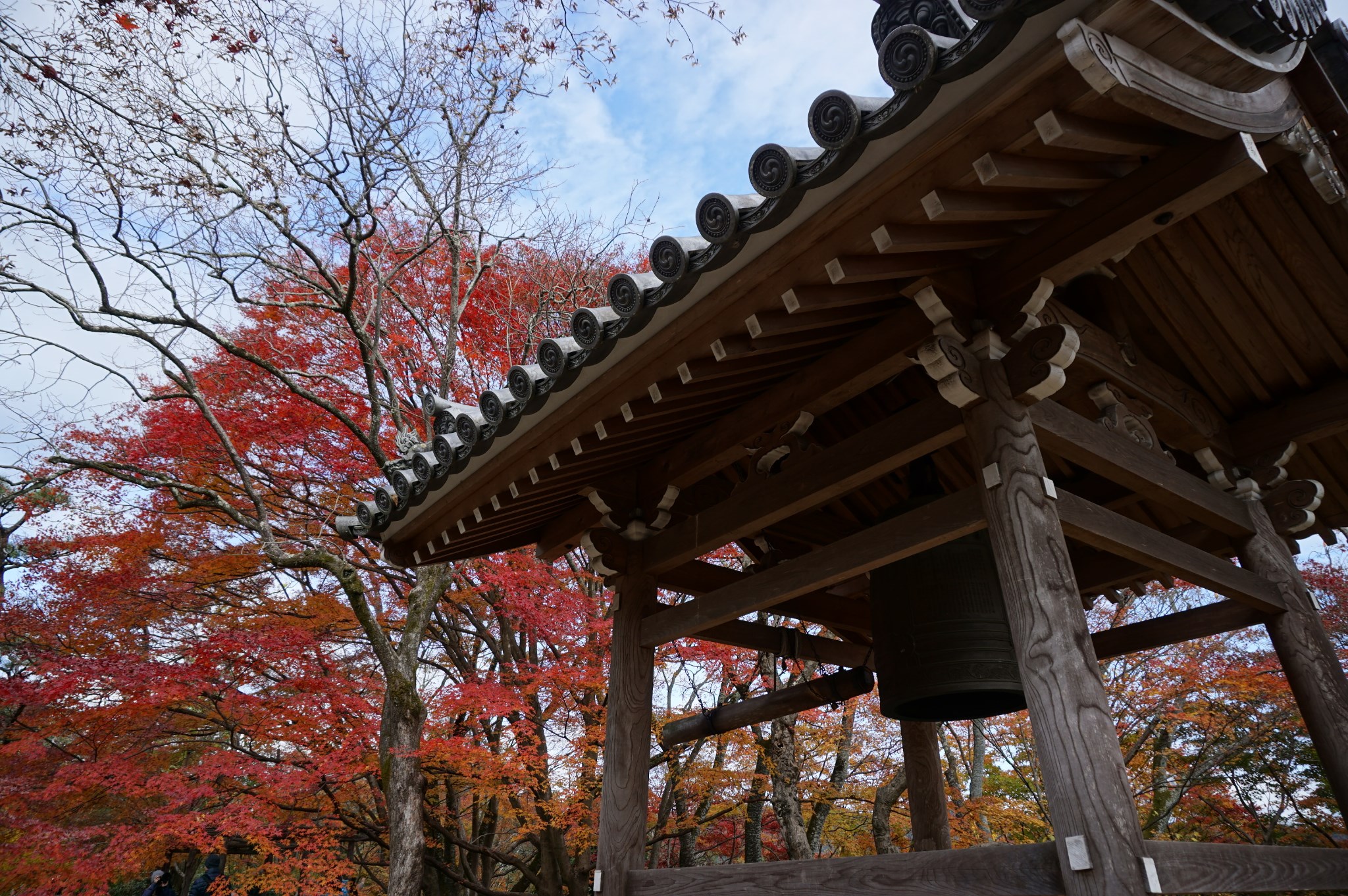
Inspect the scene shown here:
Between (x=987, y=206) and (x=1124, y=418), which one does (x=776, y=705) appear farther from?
(x=987, y=206)

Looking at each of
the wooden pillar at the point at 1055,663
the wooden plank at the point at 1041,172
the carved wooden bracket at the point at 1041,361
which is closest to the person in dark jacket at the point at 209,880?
the wooden pillar at the point at 1055,663

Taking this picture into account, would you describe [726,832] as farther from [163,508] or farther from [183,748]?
[163,508]

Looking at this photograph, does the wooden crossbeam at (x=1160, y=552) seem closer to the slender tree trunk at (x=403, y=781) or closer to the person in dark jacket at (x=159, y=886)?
the slender tree trunk at (x=403, y=781)

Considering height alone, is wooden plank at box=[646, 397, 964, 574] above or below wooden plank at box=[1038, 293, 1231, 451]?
below

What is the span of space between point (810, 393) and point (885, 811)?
7.56m

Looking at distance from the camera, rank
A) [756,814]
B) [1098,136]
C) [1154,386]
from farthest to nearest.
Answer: [756,814] < [1154,386] < [1098,136]

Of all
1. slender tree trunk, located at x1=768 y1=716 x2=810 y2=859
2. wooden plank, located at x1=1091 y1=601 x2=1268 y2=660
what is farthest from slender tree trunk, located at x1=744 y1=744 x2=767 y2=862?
wooden plank, located at x1=1091 y1=601 x2=1268 y2=660

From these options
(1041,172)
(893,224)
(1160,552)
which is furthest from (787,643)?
(1041,172)

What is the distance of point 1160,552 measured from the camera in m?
3.07

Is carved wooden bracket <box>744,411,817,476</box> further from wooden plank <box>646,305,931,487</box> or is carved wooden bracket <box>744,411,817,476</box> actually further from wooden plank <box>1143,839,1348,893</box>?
wooden plank <box>1143,839,1348,893</box>

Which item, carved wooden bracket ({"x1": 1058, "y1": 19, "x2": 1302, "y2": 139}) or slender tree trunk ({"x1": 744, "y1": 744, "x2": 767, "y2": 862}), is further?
slender tree trunk ({"x1": 744, "y1": 744, "x2": 767, "y2": 862})

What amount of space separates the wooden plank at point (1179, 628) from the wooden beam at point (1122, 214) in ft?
5.17

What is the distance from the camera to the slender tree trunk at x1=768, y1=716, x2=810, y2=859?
799 centimetres

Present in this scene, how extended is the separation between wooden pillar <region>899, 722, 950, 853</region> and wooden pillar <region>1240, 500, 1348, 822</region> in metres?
1.97
